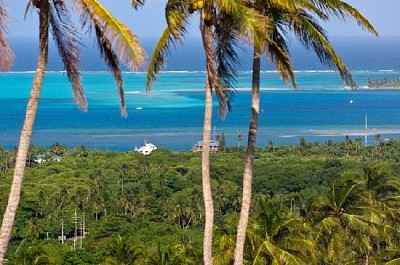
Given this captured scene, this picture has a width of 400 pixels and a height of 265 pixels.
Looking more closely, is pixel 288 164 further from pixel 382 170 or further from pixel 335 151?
pixel 382 170

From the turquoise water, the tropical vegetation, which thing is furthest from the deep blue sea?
the tropical vegetation

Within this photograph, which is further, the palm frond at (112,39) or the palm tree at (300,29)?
the palm tree at (300,29)

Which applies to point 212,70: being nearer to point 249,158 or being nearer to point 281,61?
point 281,61

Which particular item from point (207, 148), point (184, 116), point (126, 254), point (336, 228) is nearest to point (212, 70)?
point (207, 148)

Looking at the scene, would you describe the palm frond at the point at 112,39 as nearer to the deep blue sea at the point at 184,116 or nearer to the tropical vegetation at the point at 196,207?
the tropical vegetation at the point at 196,207

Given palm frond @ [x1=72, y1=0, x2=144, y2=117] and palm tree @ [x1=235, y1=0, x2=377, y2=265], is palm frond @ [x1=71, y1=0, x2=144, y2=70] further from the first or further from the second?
palm tree @ [x1=235, y1=0, x2=377, y2=265]

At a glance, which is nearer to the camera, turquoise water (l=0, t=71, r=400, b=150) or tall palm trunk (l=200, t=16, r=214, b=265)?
tall palm trunk (l=200, t=16, r=214, b=265)

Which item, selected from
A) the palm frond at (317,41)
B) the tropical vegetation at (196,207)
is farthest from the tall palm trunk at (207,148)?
the tropical vegetation at (196,207)
